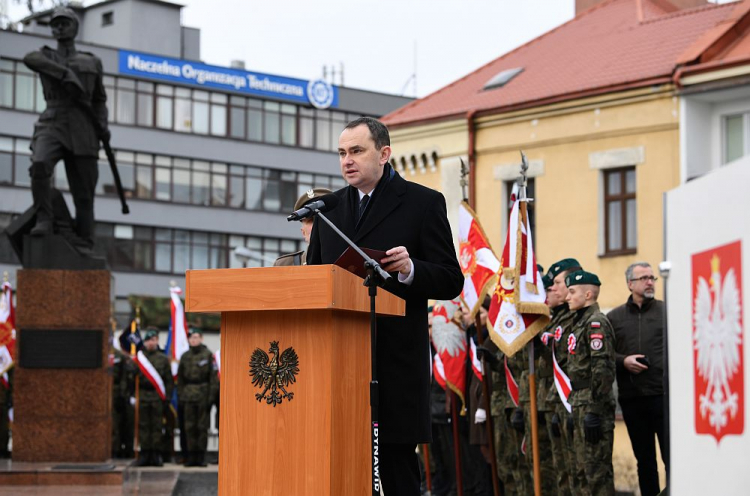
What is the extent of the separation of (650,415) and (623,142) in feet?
61.4

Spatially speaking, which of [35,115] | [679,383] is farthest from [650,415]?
[35,115]

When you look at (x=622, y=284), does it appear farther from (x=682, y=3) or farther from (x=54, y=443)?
(x=54, y=443)

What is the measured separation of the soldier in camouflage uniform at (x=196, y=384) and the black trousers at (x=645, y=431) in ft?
32.3

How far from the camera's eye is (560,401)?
34.2 feet

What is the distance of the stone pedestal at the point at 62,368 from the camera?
13172 millimetres

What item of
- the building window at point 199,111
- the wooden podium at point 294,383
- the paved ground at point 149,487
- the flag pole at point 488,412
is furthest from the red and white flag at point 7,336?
the building window at point 199,111

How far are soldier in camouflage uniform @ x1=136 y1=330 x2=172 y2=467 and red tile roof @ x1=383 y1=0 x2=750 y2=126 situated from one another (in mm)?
12937

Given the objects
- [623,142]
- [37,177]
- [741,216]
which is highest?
[623,142]

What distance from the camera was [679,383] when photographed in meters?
3.58

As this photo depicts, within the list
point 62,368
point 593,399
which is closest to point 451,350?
point 593,399

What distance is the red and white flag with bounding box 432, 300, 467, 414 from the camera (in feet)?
43.6

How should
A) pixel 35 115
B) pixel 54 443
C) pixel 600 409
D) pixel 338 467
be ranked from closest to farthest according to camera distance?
pixel 338 467 → pixel 600 409 → pixel 54 443 → pixel 35 115

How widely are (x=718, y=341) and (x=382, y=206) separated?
8.60 ft

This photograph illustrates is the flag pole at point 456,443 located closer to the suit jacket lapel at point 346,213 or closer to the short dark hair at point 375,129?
the suit jacket lapel at point 346,213
